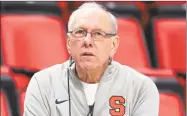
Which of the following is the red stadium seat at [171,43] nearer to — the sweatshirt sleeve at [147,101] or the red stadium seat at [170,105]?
the red stadium seat at [170,105]

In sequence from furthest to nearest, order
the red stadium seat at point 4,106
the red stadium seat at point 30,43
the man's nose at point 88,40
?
the red stadium seat at point 30,43 < the red stadium seat at point 4,106 < the man's nose at point 88,40

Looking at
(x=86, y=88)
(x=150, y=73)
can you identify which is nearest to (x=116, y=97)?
(x=86, y=88)

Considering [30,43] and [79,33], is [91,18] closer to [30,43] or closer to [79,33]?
[79,33]

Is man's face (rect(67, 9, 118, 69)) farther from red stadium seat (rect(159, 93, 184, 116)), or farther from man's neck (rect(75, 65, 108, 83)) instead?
red stadium seat (rect(159, 93, 184, 116))

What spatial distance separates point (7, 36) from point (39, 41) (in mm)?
80

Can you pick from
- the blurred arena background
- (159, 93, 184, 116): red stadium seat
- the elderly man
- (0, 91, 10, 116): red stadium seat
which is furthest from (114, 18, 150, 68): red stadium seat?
the elderly man

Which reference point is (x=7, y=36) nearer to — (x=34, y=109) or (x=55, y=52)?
(x=55, y=52)

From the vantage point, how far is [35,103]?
636mm

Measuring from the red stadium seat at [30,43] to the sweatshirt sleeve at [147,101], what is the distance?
464 mm

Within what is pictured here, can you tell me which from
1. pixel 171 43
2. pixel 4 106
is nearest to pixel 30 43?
pixel 4 106

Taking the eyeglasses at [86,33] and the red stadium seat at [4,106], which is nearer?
the eyeglasses at [86,33]

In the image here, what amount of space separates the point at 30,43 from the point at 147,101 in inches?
20.4

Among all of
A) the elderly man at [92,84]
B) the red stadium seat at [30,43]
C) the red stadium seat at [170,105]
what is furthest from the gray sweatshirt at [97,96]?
the red stadium seat at [30,43]

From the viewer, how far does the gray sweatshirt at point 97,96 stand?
0.63m
